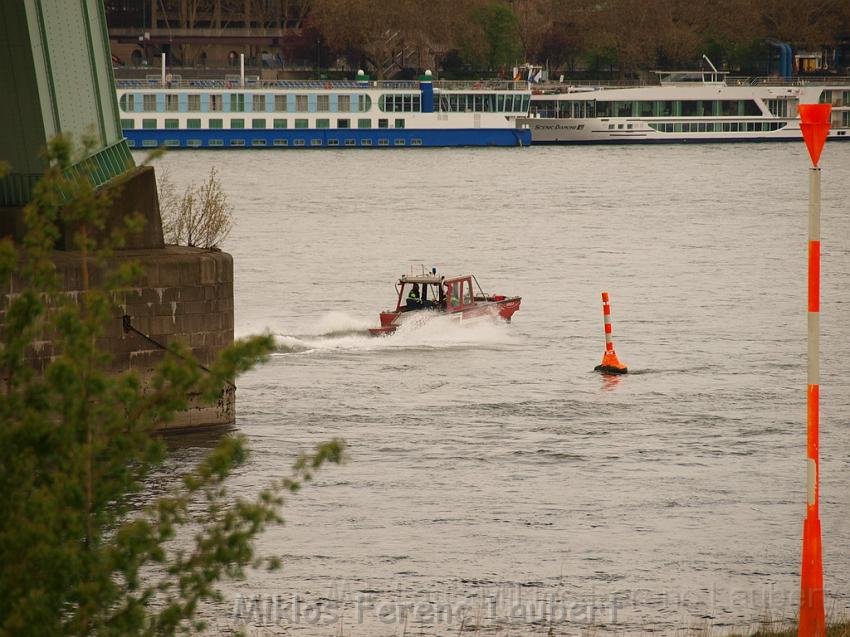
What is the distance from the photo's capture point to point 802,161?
412ft

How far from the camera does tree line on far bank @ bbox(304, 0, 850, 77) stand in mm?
161250

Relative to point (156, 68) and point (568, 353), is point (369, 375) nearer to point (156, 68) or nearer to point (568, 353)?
point (568, 353)

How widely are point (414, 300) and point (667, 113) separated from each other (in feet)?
355

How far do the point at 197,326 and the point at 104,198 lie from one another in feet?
50.4

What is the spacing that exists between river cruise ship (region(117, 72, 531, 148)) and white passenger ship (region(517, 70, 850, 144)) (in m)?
4.32

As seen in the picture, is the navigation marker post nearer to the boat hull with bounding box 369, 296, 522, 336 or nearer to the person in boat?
the person in boat

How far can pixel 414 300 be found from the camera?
39.9 meters

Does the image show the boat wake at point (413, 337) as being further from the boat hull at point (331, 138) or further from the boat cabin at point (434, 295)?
the boat hull at point (331, 138)

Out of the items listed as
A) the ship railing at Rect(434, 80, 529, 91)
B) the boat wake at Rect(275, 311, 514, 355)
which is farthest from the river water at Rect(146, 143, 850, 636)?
the ship railing at Rect(434, 80, 529, 91)

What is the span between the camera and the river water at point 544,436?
807 inches

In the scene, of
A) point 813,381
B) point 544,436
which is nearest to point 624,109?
point 544,436

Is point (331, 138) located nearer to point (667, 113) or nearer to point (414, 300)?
point (667, 113)

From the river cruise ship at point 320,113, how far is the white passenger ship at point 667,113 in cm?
432

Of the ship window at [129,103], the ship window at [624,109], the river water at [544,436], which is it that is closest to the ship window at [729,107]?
the ship window at [624,109]
